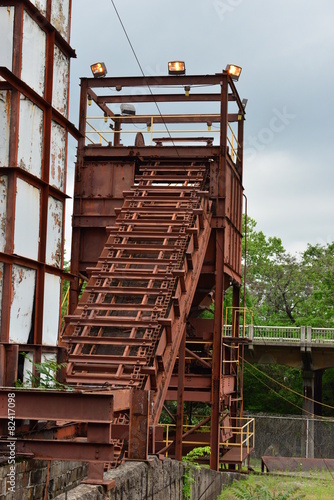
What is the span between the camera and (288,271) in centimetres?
6619

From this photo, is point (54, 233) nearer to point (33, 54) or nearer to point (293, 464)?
point (33, 54)

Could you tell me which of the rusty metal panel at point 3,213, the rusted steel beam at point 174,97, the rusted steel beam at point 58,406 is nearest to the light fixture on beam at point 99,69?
the rusted steel beam at point 174,97

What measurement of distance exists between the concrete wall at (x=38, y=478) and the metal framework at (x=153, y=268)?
58cm

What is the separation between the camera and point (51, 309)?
12742 mm

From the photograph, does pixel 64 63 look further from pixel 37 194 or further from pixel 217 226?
pixel 217 226

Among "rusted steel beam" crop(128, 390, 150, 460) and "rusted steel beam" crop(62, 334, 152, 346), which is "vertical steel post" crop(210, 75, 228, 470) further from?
"rusted steel beam" crop(128, 390, 150, 460)

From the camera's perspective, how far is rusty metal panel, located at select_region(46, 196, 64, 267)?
12.7m

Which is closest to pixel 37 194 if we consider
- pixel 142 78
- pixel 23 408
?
pixel 23 408

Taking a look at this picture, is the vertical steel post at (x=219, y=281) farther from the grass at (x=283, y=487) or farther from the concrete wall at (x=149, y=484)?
the concrete wall at (x=149, y=484)

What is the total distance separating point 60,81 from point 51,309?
3.79m

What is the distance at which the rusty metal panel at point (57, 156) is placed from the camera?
1280cm

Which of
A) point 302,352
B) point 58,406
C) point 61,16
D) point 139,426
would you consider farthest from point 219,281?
point 302,352

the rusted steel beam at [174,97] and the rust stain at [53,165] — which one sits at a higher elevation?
the rusted steel beam at [174,97]

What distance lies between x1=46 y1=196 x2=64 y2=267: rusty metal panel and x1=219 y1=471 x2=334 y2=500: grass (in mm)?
6850
